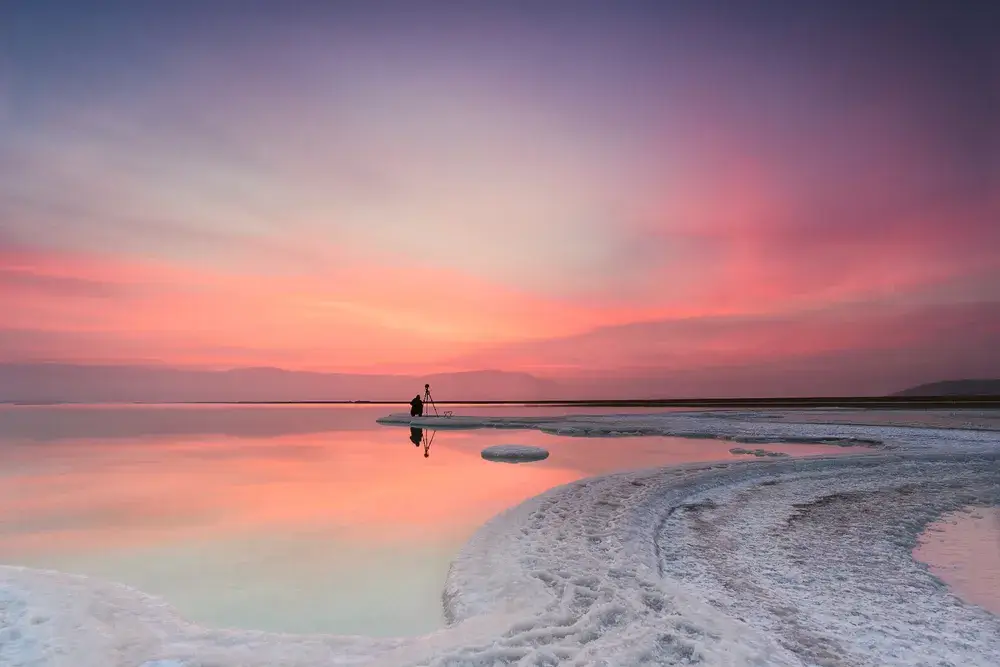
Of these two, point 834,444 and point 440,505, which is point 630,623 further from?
point 834,444

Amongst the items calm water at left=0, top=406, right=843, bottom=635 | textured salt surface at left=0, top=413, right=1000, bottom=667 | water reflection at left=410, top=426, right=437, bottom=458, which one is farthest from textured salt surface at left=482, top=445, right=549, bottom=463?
textured salt surface at left=0, top=413, right=1000, bottom=667

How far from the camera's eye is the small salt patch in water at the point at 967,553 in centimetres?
743

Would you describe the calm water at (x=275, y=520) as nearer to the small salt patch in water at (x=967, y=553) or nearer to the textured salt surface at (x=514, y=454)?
the textured salt surface at (x=514, y=454)

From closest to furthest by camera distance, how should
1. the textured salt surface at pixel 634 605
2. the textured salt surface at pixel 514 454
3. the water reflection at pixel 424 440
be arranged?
the textured salt surface at pixel 634 605 → the textured salt surface at pixel 514 454 → the water reflection at pixel 424 440

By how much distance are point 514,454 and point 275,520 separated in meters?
11.7

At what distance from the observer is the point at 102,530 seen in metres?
10.9

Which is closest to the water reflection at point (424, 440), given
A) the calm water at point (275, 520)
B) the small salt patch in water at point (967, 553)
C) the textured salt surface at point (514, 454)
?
the calm water at point (275, 520)

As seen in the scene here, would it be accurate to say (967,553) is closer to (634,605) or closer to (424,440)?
(634,605)

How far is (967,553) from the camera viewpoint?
913 cm

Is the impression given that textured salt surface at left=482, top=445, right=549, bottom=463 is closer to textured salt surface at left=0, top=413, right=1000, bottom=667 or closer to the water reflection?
the water reflection

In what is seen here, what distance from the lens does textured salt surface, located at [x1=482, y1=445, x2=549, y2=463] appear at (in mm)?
21875

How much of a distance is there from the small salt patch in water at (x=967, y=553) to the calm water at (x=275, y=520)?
7525 millimetres

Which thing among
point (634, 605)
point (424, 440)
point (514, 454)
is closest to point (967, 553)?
point (634, 605)

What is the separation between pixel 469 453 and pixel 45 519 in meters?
15.3
